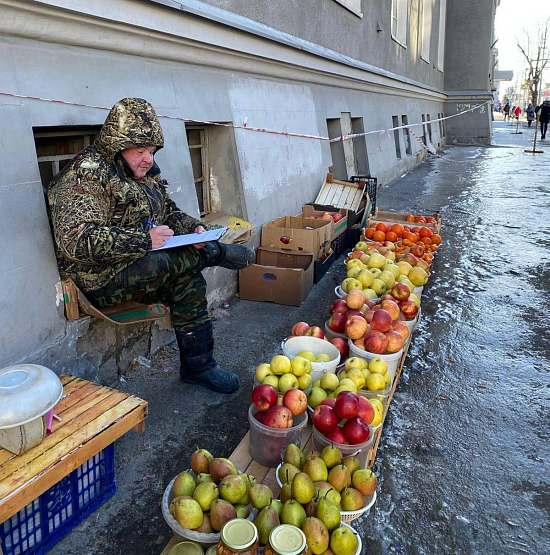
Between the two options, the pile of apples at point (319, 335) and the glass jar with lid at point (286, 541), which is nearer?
the glass jar with lid at point (286, 541)

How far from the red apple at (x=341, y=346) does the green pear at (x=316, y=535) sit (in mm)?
1687

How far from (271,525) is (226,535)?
0.62 feet

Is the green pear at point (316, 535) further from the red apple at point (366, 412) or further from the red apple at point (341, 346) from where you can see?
the red apple at point (341, 346)

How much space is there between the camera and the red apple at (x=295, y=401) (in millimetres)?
2674

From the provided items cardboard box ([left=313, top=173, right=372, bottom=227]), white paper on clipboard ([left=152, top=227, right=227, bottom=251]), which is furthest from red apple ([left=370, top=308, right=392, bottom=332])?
cardboard box ([left=313, top=173, right=372, bottom=227])

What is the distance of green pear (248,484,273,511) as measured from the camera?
6.81 feet

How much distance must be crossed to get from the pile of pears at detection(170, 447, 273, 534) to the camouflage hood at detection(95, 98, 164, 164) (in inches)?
73.3

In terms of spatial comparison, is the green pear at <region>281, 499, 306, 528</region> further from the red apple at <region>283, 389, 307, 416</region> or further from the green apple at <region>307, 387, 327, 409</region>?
the green apple at <region>307, 387, 327, 409</region>

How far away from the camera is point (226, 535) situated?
1.85 meters

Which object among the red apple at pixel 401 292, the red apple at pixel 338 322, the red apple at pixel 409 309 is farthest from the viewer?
the red apple at pixel 401 292

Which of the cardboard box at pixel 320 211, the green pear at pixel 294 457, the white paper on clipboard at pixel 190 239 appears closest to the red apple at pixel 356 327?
the white paper on clipboard at pixel 190 239

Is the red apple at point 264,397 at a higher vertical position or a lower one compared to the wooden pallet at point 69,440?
lower

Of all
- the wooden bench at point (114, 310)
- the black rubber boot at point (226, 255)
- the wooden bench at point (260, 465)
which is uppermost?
the black rubber boot at point (226, 255)

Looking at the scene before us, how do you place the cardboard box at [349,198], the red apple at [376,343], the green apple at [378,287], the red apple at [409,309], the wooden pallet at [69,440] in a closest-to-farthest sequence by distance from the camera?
1. the wooden pallet at [69,440]
2. the red apple at [376,343]
3. the red apple at [409,309]
4. the green apple at [378,287]
5. the cardboard box at [349,198]
